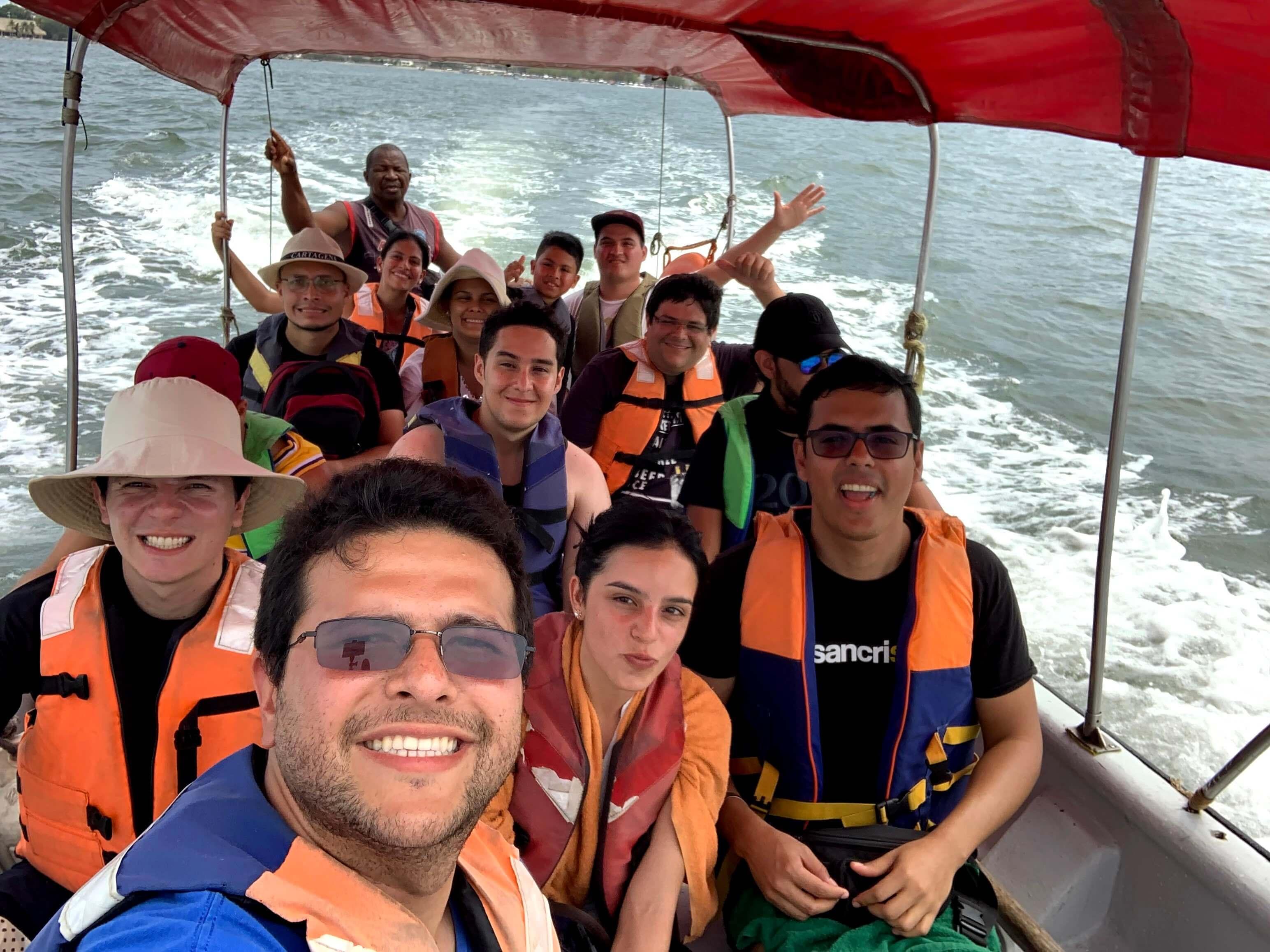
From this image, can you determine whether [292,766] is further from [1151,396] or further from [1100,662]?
[1151,396]

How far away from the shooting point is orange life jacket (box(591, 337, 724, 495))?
3127mm

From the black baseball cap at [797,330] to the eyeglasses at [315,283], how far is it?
1.49 metres

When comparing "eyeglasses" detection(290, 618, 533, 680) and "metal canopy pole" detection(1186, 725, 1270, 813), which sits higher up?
"eyeglasses" detection(290, 618, 533, 680)

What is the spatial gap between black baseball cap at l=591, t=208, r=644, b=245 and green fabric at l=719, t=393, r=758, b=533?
170cm

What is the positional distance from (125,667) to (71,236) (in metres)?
1.50

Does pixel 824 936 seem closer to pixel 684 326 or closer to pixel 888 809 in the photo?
pixel 888 809

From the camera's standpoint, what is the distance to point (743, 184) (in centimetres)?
1243

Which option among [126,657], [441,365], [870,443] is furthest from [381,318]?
[870,443]

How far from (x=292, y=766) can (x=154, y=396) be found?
3.72ft

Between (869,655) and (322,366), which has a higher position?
(322,366)

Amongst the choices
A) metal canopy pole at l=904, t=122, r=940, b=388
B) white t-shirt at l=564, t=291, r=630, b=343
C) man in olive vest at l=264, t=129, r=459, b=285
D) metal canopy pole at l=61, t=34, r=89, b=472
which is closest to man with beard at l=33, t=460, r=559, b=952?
metal canopy pole at l=61, t=34, r=89, b=472

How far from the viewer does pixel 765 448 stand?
8.07ft

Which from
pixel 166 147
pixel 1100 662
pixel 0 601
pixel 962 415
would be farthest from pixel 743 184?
pixel 0 601

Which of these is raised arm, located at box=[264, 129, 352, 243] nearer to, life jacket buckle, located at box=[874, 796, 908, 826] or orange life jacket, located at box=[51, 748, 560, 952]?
life jacket buckle, located at box=[874, 796, 908, 826]
